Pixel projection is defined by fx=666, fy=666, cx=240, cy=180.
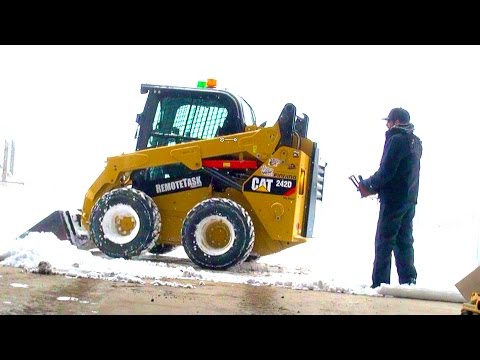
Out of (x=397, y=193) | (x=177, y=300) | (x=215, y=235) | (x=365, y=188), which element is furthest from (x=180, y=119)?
(x=177, y=300)

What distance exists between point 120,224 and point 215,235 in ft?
3.79

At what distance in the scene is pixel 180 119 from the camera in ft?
27.1

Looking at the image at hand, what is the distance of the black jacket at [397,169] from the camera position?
6.56m

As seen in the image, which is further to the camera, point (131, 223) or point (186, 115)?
point (186, 115)

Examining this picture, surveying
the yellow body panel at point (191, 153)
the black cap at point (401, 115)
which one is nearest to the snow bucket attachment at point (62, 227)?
the yellow body panel at point (191, 153)

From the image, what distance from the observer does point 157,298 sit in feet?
16.6

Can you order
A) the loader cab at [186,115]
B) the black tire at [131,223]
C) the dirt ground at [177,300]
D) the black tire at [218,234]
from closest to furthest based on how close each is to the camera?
1. the dirt ground at [177,300]
2. the black tire at [218,234]
3. the black tire at [131,223]
4. the loader cab at [186,115]

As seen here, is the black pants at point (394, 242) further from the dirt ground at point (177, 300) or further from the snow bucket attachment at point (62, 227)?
the snow bucket attachment at point (62, 227)

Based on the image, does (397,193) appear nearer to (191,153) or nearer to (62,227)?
(191,153)

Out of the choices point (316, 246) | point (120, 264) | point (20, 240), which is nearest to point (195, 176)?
point (120, 264)

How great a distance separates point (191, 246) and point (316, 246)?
4554 mm

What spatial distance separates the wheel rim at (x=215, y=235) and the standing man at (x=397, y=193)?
1.61m

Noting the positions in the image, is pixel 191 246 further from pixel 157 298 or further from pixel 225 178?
pixel 157 298

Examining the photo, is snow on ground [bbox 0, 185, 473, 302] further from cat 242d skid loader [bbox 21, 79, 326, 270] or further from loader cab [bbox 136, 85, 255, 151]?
loader cab [bbox 136, 85, 255, 151]
